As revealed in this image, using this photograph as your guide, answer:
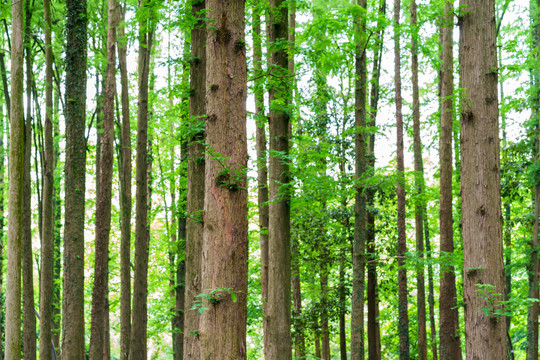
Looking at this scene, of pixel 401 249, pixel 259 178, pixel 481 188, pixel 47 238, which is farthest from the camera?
pixel 401 249

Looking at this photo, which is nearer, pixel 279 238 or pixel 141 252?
pixel 279 238

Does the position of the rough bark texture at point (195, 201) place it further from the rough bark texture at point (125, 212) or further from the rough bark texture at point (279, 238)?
the rough bark texture at point (125, 212)

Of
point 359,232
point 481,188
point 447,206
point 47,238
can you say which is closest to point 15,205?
point 47,238

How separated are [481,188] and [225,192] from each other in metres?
3.14

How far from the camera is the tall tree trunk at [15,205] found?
7258 mm

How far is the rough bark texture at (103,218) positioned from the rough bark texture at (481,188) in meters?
7.33

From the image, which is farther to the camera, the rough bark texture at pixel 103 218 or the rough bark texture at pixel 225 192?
the rough bark texture at pixel 103 218

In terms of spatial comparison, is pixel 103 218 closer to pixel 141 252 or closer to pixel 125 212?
pixel 125 212

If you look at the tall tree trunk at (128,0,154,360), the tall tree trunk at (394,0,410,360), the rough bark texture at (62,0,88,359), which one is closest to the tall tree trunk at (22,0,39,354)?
the tall tree trunk at (128,0,154,360)

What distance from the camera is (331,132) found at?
15.1m

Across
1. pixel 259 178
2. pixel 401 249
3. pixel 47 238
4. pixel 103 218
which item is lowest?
pixel 401 249

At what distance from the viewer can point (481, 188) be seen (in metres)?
5.60

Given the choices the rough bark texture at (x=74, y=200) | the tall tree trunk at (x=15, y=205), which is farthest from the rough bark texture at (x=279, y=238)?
the tall tree trunk at (x=15, y=205)

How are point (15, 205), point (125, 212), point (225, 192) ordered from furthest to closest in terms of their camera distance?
point (125, 212), point (15, 205), point (225, 192)
